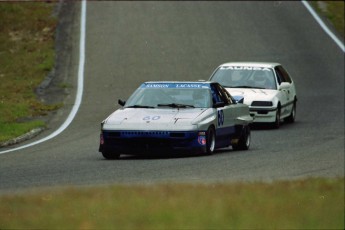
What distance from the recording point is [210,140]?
58.9 feet

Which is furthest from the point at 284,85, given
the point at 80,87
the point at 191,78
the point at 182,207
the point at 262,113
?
the point at 182,207

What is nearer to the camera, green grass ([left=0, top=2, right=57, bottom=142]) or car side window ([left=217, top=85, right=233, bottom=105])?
car side window ([left=217, top=85, right=233, bottom=105])

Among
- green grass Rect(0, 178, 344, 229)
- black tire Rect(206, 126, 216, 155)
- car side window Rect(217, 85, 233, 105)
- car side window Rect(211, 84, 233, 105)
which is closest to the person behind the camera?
green grass Rect(0, 178, 344, 229)

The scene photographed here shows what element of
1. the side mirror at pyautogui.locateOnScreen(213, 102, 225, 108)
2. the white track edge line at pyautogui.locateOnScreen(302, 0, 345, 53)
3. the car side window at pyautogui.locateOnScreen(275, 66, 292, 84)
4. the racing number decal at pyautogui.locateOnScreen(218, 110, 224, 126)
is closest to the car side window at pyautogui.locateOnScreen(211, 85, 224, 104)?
the side mirror at pyautogui.locateOnScreen(213, 102, 225, 108)

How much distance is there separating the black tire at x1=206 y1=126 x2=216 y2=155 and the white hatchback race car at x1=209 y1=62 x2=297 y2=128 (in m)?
6.15

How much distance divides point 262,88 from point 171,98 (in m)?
7.24

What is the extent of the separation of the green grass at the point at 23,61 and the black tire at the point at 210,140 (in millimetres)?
4228

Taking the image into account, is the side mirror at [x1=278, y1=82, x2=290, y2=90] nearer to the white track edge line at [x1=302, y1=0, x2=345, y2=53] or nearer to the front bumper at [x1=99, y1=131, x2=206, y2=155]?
the front bumper at [x1=99, y1=131, x2=206, y2=155]

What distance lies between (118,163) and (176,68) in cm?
1736

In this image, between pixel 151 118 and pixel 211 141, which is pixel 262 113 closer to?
pixel 211 141

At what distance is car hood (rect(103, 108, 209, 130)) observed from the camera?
17266mm

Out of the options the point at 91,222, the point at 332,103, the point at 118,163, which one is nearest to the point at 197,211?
the point at 91,222

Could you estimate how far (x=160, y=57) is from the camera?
117 feet

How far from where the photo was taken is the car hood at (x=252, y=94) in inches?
960
